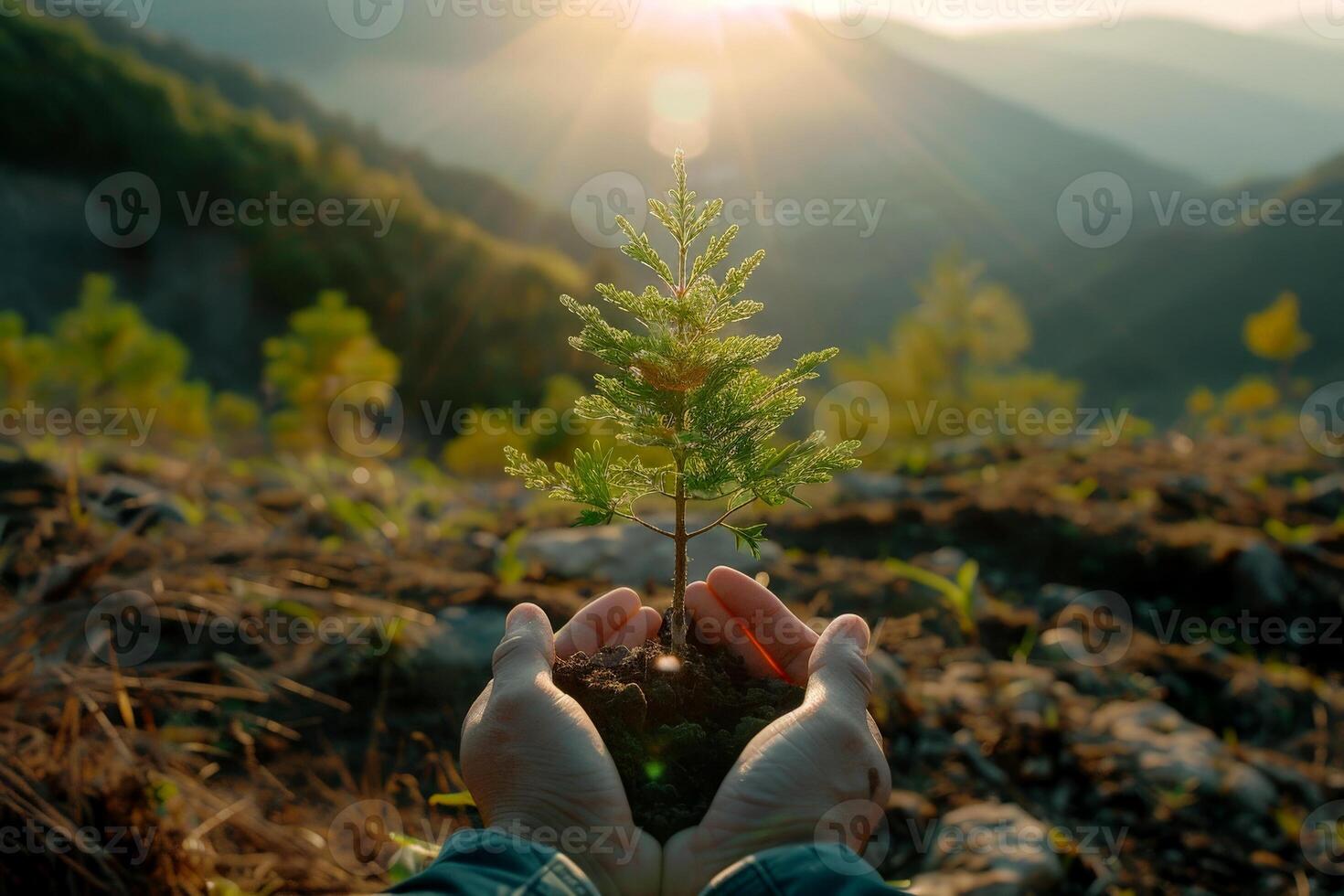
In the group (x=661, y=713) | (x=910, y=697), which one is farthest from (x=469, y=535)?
(x=661, y=713)

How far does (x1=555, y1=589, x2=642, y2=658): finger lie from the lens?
79.0 inches

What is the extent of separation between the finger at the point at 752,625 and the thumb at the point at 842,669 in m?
0.17

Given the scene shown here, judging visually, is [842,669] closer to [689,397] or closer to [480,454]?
[689,397]

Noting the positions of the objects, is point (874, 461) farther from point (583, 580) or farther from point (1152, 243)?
point (1152, 243)

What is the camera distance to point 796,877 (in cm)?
130

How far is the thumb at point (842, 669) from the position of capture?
1644mm

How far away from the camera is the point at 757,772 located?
58.6 inches

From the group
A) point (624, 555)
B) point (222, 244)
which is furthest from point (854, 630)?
point (222, 244)

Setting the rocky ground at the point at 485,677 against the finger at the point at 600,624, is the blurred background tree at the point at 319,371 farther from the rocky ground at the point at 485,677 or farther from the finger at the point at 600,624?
the finger at the point at 600,624

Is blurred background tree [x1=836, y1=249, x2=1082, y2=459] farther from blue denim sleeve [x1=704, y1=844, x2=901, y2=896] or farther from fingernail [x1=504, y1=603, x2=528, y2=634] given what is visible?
blue denim sleeve [x1=704, y1=844, x2=901, y2=896]

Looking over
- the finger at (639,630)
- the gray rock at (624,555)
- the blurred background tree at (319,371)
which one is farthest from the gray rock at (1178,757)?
the blurred background tree at (319,371)

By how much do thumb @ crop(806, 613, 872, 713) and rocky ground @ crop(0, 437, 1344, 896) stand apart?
1.17 m

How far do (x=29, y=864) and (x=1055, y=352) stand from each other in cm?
8496

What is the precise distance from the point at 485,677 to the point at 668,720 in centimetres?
193
